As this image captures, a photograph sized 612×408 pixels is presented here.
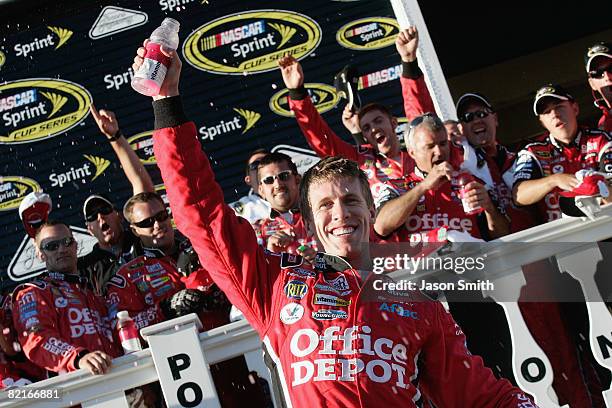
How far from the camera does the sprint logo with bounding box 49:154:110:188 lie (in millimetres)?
7586

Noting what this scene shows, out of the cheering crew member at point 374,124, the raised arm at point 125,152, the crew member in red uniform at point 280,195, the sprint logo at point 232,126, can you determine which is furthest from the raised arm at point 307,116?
the sprint logo at point 232,126

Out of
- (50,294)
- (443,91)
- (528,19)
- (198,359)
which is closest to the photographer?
(198,359)

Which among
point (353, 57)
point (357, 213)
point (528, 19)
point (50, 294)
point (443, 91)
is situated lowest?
point (357, 213)

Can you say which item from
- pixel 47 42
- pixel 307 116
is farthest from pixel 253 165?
pixel 47 42

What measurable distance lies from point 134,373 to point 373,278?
143 cm

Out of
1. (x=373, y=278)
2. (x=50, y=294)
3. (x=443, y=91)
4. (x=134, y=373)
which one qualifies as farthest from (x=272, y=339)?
(x=443, y=91)

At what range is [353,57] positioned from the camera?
779cm

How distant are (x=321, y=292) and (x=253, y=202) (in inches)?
134

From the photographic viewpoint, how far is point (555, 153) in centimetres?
516

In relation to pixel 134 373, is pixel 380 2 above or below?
above

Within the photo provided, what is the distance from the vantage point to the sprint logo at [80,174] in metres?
7.59

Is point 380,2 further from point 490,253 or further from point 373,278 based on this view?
point 373,278

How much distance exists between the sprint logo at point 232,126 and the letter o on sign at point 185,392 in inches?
A: 162

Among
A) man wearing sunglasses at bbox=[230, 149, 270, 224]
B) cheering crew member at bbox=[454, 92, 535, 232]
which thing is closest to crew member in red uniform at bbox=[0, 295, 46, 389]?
man wearing sunglasses at bbox=[230, 149, 270, 224]
